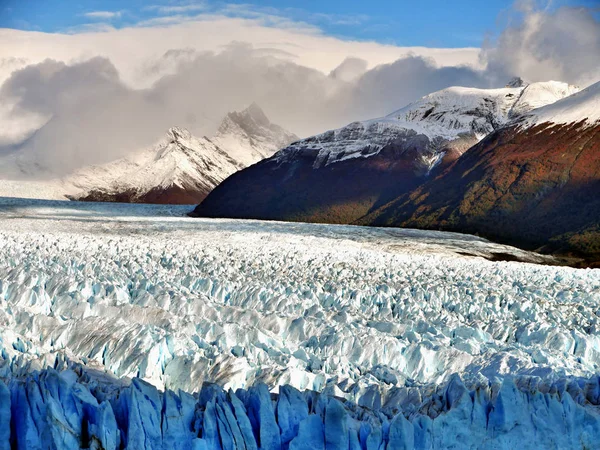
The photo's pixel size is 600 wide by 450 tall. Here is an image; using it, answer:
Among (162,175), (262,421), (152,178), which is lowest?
(262,421)

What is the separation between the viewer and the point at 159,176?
147m

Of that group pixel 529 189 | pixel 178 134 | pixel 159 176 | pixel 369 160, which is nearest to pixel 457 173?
pixel 529 189

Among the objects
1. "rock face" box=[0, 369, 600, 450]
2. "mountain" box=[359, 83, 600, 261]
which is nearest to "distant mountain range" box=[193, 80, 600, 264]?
"mountain" box=[359, 83, 600, 261]

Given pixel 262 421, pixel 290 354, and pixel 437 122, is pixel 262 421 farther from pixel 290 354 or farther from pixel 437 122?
pixel 437 122

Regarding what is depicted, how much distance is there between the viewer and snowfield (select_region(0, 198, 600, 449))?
6129 millimetres

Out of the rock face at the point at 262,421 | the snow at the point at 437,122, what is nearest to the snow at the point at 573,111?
the snow at the point at 437,122

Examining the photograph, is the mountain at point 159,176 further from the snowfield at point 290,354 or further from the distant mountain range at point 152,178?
the snowfield at point 290,354

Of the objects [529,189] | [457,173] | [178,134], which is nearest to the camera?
[529,189]

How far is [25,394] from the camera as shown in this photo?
6211 mm

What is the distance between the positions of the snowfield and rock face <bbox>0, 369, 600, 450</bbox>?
15 mm

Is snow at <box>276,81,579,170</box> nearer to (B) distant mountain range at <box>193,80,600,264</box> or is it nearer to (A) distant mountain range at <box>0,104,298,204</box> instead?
(B) distant mountain range at <box>193,80,600,264</box>

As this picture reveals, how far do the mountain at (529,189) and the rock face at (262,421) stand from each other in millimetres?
28372

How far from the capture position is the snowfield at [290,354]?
6.13 m

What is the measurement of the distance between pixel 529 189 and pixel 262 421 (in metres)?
39.5
